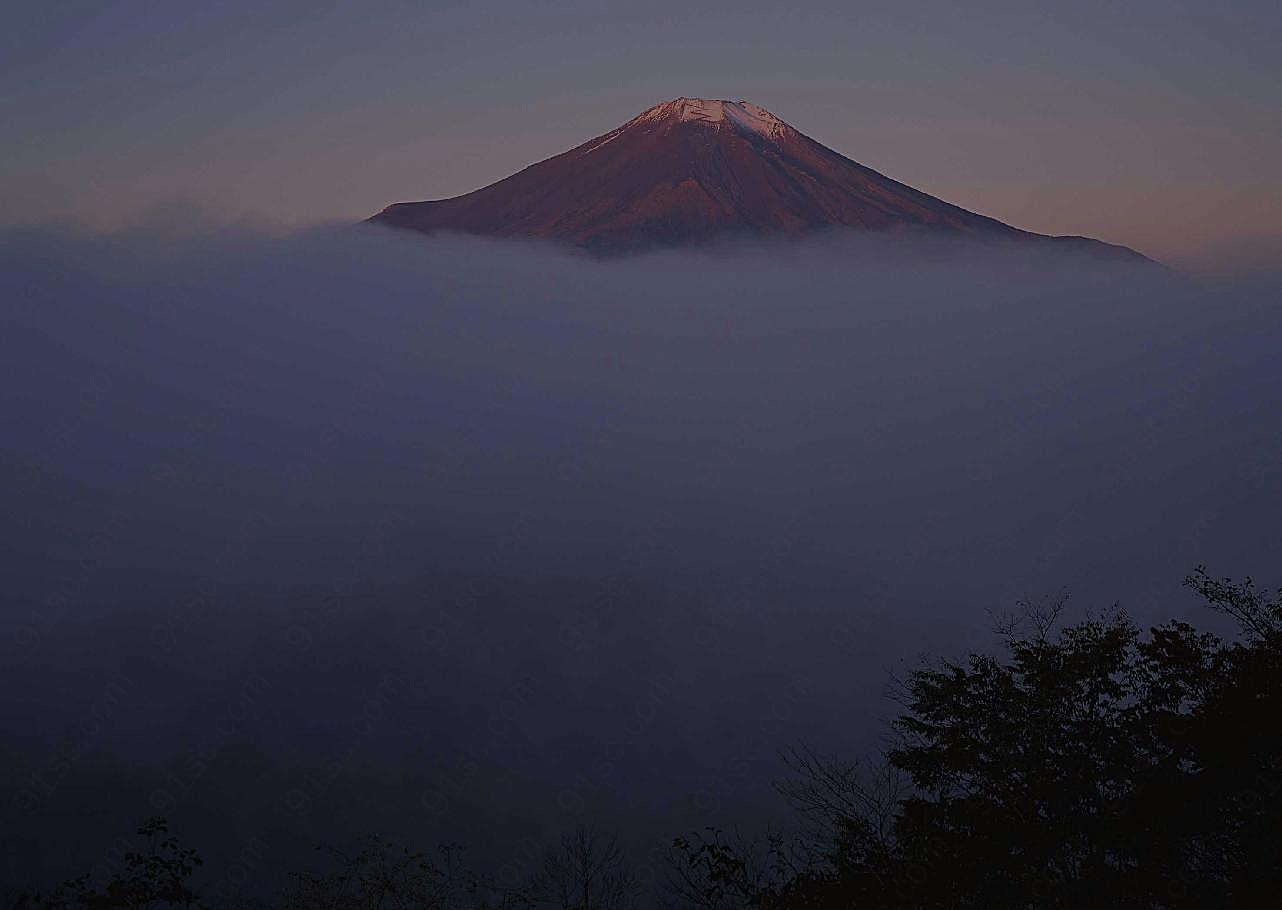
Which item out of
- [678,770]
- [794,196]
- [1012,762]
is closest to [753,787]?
[678,770]

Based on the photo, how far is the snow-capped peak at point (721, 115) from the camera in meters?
129

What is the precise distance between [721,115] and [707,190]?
939 cm

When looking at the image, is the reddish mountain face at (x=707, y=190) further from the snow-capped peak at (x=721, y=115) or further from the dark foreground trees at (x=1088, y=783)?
the dark foreground trees at (x=1088, y=783)

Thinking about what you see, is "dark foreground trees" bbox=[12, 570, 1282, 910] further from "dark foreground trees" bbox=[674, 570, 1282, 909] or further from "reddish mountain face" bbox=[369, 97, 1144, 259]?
"reddish mountain face" bbox=[369, 97, 1144, 259]

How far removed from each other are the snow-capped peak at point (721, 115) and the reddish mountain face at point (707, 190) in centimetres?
13

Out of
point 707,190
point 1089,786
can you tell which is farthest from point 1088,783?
point 707,190

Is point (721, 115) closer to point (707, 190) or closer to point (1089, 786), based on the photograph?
point (707, 190)

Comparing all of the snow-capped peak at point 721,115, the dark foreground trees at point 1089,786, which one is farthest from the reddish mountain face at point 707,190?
the dark foreground trees at point 1089,786

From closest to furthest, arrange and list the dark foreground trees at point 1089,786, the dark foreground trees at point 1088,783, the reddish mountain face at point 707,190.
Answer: the dark foreground trees at point 1089,786
the dark foreground trees at point 1088,783
the reddish mountain face at point 707,190

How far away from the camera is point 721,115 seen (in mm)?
129000

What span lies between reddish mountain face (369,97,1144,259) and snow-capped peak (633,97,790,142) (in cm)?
13

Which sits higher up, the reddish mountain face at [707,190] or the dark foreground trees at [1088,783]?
the reddish mountain face at [707,190]

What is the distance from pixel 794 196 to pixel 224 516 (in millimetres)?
87347

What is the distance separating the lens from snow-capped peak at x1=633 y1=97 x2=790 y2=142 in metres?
129
